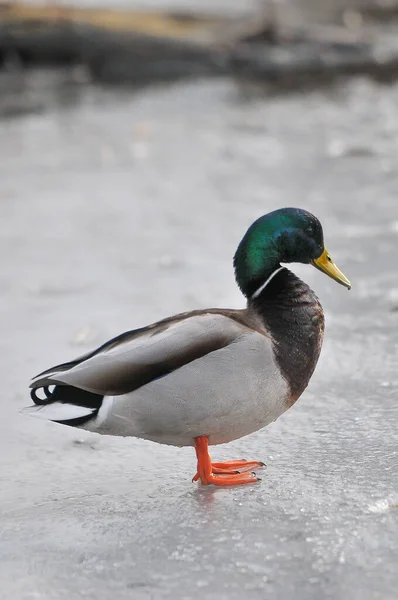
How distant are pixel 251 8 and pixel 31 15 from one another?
4.25 meters

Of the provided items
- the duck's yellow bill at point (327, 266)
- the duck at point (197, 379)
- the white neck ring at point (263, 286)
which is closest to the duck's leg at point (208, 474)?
the duck at point (197, 379)

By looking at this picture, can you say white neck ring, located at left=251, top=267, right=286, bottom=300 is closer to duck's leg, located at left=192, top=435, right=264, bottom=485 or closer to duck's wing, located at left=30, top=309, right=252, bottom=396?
duck's wing, located at left=30, top=309, right=252, bottom=396

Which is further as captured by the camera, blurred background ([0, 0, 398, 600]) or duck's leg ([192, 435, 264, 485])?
duck's leg ([192, 435, 264, 485])

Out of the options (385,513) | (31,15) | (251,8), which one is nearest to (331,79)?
(31,15)

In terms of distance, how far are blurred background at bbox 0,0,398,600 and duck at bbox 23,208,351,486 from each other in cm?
18

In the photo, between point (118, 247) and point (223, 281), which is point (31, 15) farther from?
point (223, 281)

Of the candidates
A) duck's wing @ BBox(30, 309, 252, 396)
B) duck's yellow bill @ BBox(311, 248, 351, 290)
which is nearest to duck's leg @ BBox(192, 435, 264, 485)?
duck's wing @ BBox(30, 309, 252, 396)

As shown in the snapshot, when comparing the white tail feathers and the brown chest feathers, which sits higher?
the brown chest feathers

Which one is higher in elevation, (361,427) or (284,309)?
(284,309)

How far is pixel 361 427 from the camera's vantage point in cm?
354

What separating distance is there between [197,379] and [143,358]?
0.50 ft

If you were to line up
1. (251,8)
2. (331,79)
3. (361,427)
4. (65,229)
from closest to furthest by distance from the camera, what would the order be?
(361,427)
(65,229)
(331,79)
(251,8)

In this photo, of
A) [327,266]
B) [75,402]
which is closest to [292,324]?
[327,266]

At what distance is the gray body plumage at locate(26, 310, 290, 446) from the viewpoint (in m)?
3.02
